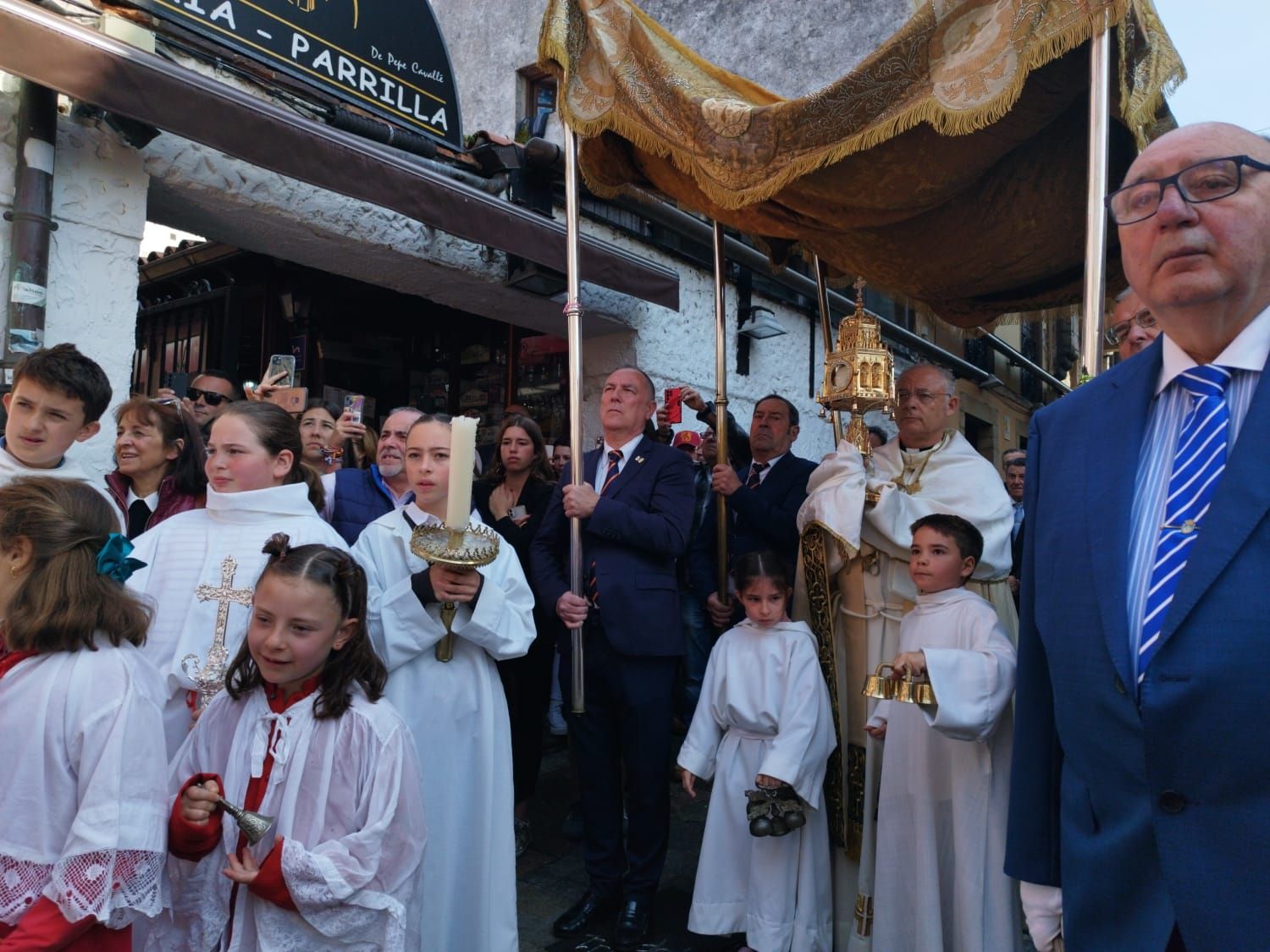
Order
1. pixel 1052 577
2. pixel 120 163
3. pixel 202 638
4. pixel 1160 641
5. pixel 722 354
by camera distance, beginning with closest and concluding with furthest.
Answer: pixel 1160 641 → pixel 1052 577 → pixel 202 638 → pixel 120 163 → pixel 722 354

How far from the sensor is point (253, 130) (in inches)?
154

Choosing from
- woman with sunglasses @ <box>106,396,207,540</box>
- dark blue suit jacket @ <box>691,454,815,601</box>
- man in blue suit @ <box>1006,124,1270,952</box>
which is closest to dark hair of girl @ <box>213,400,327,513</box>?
woman with sunglasses @ <box>106,396,207,540</box>

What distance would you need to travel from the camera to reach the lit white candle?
2.08 m

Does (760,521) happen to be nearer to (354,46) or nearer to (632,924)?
(632,924)

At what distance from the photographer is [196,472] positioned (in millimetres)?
3104

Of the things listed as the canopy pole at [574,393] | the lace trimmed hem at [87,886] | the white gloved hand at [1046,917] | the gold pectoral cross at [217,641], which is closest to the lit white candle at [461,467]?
the gold pectoral cross at [217,641]

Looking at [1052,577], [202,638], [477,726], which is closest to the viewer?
[1052,577]

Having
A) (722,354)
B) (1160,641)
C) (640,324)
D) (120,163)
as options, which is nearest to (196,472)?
(120,163)

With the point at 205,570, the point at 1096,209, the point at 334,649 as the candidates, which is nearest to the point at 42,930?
the point at 334,649

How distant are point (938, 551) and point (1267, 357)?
1.59 metres

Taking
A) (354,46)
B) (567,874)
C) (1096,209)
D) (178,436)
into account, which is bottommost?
(567,874)

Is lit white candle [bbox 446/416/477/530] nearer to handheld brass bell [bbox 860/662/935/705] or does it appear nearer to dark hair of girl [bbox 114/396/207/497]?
handheld brass bell [bbox 860/662/935/705]

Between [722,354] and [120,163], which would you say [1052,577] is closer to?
[722,354]

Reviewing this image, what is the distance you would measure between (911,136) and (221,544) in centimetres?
254
